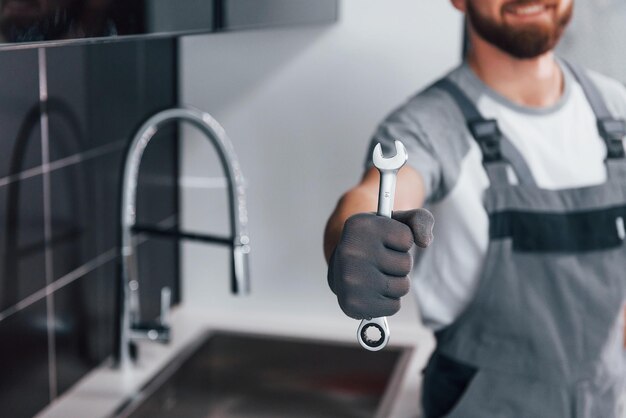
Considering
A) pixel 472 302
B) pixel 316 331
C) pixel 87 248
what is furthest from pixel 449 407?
pixel 87 248

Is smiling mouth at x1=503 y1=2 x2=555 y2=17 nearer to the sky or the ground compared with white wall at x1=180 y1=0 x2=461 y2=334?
nearer to the sky

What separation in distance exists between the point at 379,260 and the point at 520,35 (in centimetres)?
80

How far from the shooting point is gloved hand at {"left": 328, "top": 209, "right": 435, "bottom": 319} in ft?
2.53

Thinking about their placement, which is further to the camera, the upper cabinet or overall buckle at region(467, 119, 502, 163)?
overall buckle at region(467, 119, 502, 163)

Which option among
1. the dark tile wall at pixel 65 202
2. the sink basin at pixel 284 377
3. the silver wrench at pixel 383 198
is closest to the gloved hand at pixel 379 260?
the silver wrench at pixel 383 198

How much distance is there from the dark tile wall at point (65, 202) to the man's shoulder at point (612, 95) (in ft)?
2.40

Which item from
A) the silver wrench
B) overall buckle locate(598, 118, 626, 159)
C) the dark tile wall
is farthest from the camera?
overall buckle locate(598, 118, 626, 159)

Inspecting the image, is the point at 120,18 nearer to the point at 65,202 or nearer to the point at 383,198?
the point at 383,198

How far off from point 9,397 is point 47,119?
0.42 metres

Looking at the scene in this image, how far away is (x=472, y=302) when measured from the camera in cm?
148

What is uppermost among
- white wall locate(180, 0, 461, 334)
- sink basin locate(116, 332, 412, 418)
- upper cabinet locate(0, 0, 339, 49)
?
upper cabinet locate(0, 0, 339, 49)

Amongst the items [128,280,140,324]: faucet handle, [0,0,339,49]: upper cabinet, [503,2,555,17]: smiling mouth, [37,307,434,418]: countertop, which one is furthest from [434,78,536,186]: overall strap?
[128,280,140,324]: faucet handle

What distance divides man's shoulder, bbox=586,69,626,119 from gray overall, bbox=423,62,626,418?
0.44ft

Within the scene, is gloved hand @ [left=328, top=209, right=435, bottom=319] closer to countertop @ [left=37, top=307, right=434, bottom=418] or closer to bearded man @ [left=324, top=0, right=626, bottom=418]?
bearded man @ [left=324, top=0, right=626, bottom=418]
